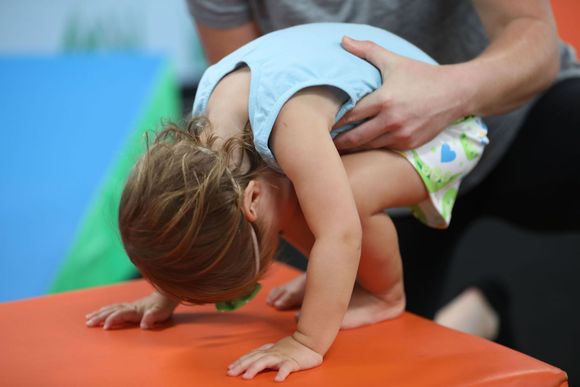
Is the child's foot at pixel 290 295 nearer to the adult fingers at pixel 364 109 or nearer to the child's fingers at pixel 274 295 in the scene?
the child's fingers at pixel 274 295

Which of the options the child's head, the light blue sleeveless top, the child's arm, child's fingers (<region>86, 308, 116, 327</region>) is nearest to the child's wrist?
the child's arm

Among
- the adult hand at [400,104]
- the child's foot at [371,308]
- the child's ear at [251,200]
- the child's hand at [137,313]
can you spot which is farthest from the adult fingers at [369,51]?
the child's hand at [137,313]

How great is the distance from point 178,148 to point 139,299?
314 millimetres

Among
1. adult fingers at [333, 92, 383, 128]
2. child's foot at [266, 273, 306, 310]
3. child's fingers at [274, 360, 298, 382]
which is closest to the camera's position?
child's fingers at [274, 360, 298, 382]

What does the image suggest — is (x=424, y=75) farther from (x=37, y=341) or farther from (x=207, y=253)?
(x=37, y=341)

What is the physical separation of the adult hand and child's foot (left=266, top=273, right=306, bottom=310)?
0.24 m

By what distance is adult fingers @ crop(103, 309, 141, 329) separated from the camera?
3.57 feet

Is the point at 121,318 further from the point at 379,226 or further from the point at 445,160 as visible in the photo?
the point at 445,160

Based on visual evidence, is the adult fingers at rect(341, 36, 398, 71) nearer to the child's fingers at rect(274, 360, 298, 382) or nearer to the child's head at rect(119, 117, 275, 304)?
the child's head at rect(119, 117, 275, 304)

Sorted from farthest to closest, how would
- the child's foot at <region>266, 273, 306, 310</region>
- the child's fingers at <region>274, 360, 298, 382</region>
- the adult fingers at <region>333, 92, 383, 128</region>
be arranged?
the child's foot at <region>266, 273, 306, 310</region>, the adult fingers at <region>333, 92, 383, 128</region>, the child's fingers at <region>274, 360, 298, 382</region>

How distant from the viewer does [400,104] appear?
1.03 meters

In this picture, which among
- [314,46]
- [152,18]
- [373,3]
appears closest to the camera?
[314,46]

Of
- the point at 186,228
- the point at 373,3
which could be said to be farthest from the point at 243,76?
the point at 373,3

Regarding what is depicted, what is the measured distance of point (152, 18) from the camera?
3.84m
